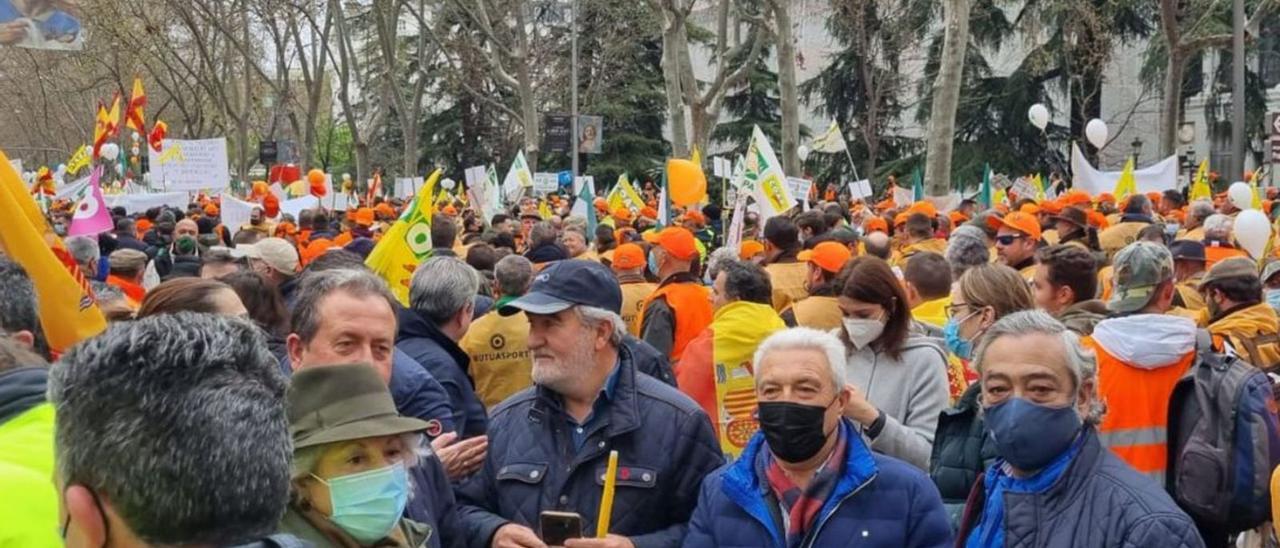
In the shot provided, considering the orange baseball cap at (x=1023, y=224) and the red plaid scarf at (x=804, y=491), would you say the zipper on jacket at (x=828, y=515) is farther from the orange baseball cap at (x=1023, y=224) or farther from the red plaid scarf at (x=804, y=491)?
the orange baseball cap at (x=1023, y=224)

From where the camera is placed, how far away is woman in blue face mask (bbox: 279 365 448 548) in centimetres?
284

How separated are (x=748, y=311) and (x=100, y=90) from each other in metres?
57.3

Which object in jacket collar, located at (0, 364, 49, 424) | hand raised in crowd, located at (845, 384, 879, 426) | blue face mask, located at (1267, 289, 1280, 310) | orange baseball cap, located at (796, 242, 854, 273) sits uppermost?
jacket collar, located at (0, 364, 49, 424)

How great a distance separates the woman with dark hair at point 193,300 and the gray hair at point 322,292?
0.32 m

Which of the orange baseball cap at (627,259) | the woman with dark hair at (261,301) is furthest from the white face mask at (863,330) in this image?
the orange baseball cap at (627,259)

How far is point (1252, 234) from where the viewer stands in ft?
33.9

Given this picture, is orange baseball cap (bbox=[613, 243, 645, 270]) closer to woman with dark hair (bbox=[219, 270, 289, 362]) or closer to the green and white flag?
woman with dark hair (bbox=[219, 270, 289, 362])

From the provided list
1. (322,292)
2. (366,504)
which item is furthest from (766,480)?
(322,292)

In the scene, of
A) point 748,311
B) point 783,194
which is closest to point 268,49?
point 783,194

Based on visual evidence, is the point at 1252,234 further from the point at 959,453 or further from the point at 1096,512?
the point at 1096,512

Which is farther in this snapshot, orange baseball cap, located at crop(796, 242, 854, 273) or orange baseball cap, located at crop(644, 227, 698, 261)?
orange baseball cap, located at crop(644, 227, 698, 261)

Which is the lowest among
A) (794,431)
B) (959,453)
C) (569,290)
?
(959,453)

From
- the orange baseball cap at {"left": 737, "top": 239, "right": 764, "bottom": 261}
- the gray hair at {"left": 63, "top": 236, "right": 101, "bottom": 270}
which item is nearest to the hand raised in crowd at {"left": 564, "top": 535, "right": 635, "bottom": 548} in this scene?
the gray hair at {"left": 63, "top": 236, "right": 101, "bottom": 270}

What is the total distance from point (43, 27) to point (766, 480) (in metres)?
8.17
